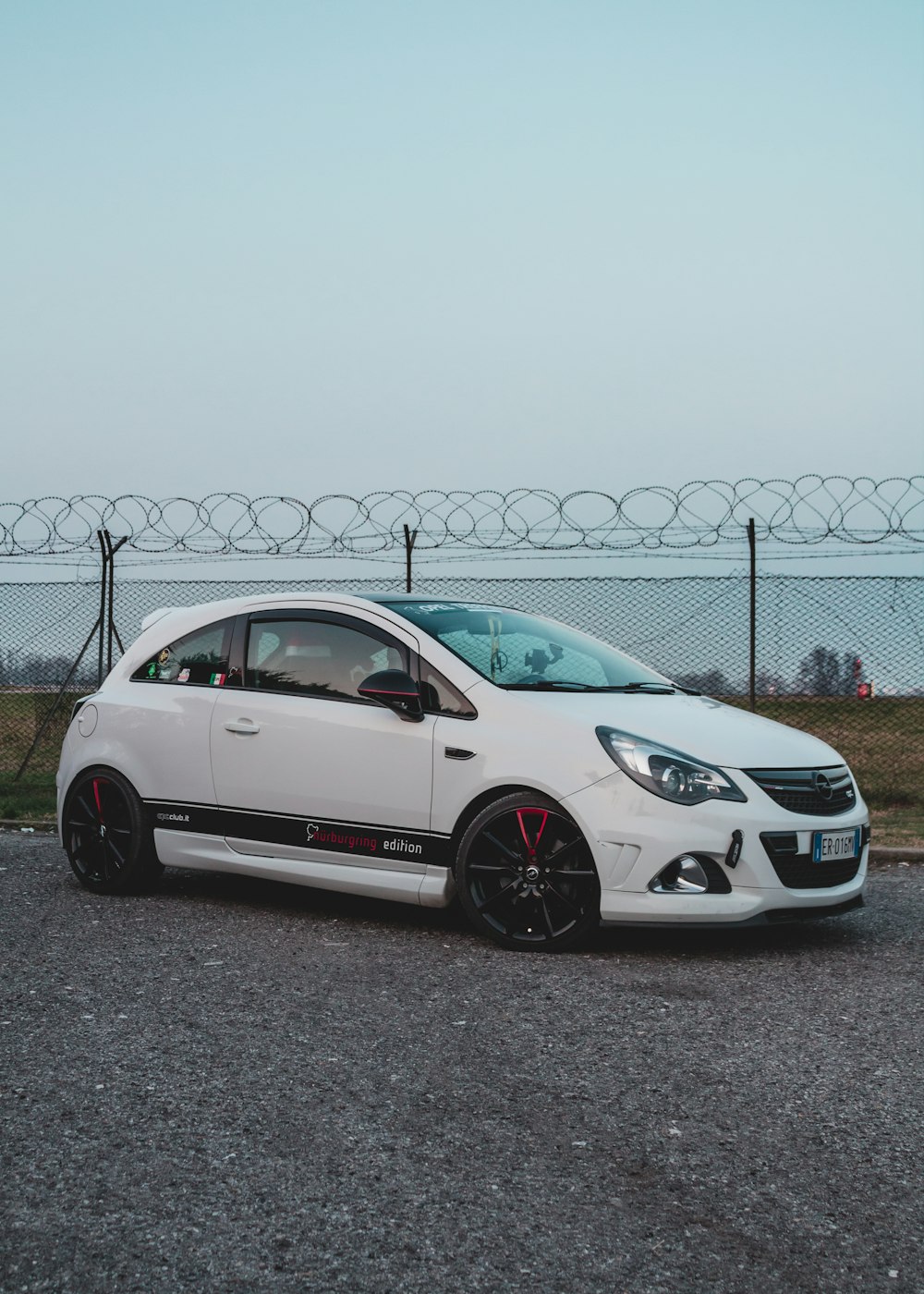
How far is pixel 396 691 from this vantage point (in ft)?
20.1

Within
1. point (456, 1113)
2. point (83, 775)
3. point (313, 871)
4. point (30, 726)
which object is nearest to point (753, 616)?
point (313, 871)

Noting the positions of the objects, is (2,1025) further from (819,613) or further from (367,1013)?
(819,613)

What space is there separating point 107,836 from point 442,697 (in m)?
2.25

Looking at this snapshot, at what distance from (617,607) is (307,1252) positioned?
879 centimetres

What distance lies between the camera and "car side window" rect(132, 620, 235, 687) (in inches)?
279

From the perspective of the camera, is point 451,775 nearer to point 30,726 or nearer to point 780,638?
point 780,638

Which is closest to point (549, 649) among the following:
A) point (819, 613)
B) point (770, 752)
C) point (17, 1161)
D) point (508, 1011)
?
point (770, 752)

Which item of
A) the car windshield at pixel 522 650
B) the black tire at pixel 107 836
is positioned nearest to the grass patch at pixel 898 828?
the car windshield at pixel 522 650

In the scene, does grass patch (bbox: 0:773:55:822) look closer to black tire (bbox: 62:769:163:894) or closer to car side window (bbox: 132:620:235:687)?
black tire (bbox: 62:769:163:894)

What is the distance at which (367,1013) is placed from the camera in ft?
15.8

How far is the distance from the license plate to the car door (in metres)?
1.74

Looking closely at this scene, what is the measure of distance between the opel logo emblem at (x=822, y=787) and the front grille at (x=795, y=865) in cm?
29

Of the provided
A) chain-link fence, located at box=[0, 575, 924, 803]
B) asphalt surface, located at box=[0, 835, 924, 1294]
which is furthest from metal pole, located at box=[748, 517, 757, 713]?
asphalt surface, located at box=[0, 835, 924, 1294]

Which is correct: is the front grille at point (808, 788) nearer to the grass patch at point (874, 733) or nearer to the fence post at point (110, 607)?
the grass patch at point (874, 733)
